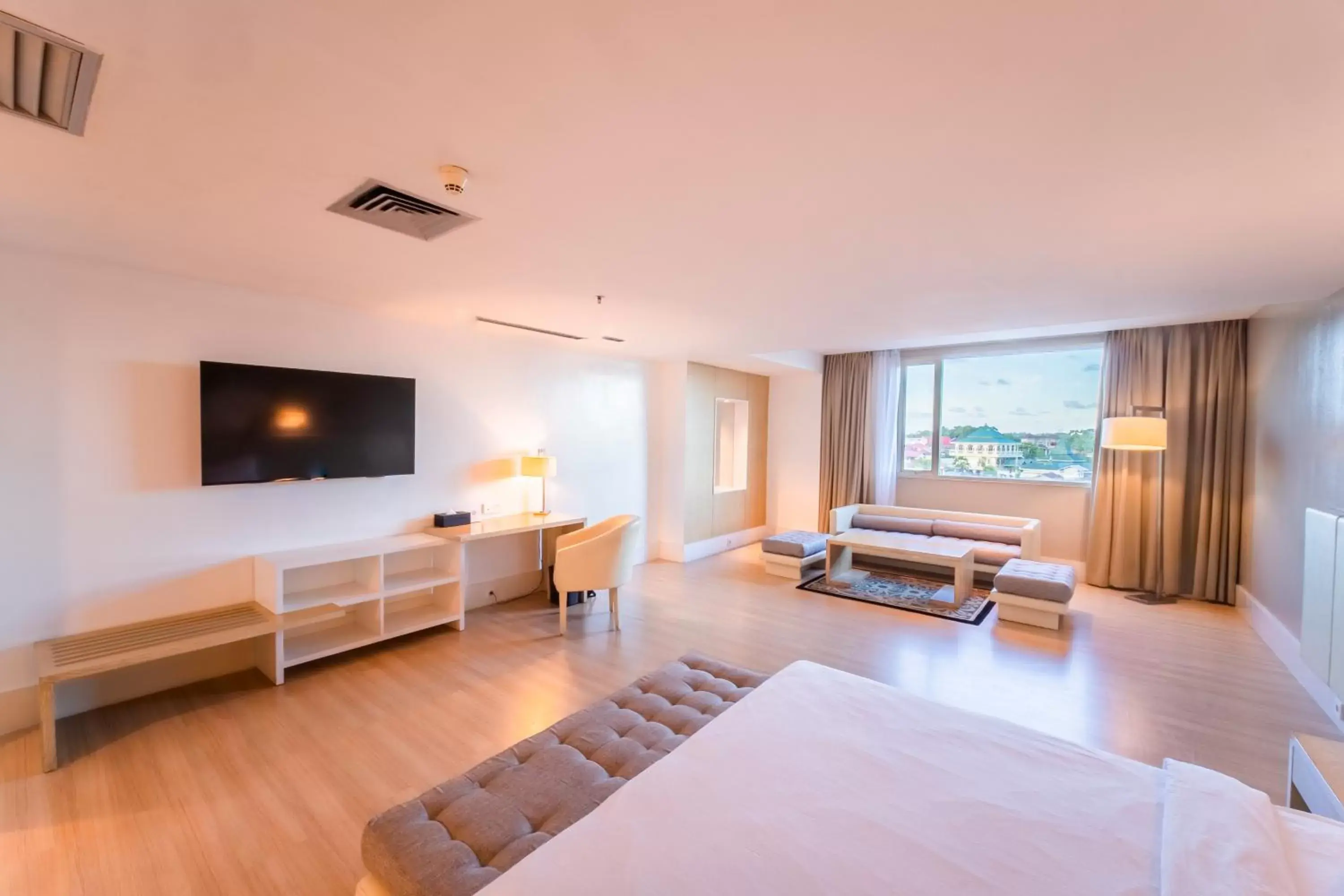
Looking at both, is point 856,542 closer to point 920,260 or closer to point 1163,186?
point 920,260

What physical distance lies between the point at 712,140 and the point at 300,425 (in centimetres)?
320

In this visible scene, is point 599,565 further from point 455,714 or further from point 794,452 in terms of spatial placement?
point 794,452

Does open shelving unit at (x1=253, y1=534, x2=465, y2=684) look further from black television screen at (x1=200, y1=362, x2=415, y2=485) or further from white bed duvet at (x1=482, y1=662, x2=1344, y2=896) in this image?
white bed duvet at (x1=482, y1=662, x2=1344, y2=896)

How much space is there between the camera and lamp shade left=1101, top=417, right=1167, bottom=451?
15.1ft

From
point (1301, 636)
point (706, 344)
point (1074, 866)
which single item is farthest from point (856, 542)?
point (1074, 866)

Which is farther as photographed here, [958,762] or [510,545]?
[510,545]

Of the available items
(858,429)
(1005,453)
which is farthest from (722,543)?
(1005,453)

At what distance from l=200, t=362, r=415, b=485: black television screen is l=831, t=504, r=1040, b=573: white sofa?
4.62 m

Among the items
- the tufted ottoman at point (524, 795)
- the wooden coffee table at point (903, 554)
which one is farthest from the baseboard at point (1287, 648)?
the tufted ottoman at point (524, 795)

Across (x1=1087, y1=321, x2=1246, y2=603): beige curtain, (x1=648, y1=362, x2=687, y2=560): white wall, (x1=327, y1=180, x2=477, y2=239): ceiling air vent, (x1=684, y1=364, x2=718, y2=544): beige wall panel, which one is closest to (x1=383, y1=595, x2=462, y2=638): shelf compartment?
(x1=327, y1=180, x2=477, y2=239): ceiling air vent

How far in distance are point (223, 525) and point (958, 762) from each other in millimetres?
3981

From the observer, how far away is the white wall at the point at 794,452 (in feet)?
23.7

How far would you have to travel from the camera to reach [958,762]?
60.7 inches

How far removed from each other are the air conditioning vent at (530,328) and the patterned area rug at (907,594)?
10.7ft
